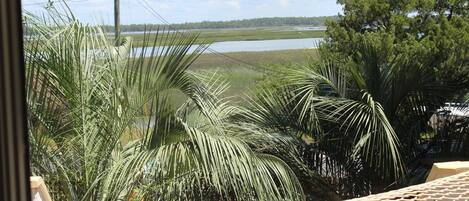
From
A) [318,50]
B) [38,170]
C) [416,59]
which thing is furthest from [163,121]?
[416,59]

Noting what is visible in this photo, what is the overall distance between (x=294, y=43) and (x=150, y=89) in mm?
2055

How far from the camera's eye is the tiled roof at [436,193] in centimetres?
149

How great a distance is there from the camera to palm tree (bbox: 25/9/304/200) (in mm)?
2281

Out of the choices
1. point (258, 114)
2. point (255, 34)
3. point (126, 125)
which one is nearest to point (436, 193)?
point (126, 125)

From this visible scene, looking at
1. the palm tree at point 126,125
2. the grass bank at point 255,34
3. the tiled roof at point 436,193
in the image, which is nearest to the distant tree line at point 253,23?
the grass bank at point 255,34

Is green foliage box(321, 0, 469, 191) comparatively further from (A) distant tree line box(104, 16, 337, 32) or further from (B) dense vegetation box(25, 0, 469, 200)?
(A) distant tree line box(104, 16, 337, 32)

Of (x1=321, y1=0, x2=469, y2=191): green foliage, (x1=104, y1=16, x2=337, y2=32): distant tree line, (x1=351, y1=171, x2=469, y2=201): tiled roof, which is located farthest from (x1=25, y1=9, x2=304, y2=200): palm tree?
(x1=321, y1=0, x2=469, y2=191): green foliage

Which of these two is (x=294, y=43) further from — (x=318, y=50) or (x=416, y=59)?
(x=416, y=59)

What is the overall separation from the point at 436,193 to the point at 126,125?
1.32m

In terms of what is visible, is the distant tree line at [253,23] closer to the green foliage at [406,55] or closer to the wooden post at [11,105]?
the green foliage at [406,55]

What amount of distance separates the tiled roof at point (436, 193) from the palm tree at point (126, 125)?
1.05 meters

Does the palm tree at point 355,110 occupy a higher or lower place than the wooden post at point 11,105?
lower

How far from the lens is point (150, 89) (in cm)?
248

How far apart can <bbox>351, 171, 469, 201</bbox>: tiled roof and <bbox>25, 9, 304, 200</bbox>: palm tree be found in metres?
1.05
